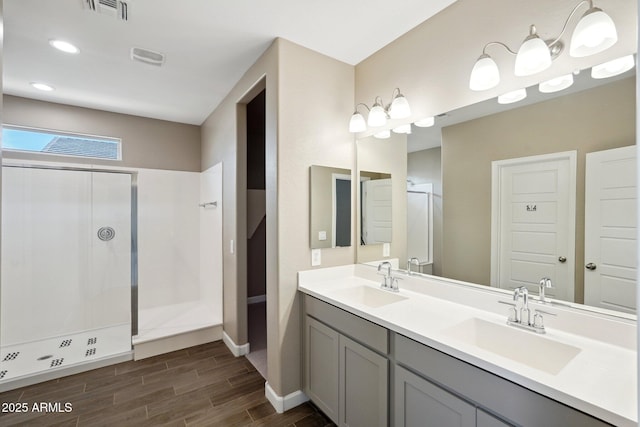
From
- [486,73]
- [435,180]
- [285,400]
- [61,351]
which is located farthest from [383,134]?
[61,351]

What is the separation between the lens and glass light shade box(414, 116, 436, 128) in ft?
A: 6.12

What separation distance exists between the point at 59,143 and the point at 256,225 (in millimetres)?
2388

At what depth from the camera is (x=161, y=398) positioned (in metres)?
2.21

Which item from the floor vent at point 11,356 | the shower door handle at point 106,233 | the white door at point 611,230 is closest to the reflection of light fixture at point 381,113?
the white door at point 611,230

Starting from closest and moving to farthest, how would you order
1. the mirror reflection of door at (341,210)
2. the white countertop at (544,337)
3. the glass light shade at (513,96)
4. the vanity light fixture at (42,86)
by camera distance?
the white countertop at (544,337) < the glass light shade at (513,96) < the mirror reflection of door at (341,210) < the vanity light fixture at (42,86)

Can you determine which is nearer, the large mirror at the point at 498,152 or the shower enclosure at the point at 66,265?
the large mirror at the point at 498,152

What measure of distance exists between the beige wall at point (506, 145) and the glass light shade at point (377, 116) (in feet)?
1.51


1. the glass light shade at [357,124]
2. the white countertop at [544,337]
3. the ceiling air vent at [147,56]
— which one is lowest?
the white countertop at [544,337]

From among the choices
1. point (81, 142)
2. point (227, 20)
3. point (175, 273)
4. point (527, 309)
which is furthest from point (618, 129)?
point (81, 142)

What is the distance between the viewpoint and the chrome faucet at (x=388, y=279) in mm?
2005

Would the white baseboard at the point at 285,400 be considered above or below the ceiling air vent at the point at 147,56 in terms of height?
below

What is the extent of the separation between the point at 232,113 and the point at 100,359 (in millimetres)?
2666

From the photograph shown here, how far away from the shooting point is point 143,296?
3.66m

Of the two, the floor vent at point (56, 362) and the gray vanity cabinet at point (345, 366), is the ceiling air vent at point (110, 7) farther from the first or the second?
the floor vent at point (56, 362)
